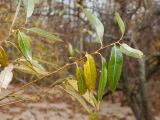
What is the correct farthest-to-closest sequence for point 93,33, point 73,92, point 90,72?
1. point 93,33
2. point 73,92
3. point 90,72

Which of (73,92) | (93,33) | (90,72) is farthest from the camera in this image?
(93,33)

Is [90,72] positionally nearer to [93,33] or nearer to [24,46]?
[24,46]

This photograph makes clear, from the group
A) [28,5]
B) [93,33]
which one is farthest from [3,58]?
[93,33]

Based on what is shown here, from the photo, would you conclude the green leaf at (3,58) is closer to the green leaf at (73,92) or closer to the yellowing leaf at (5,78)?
the yellowing leaf at (5,78)

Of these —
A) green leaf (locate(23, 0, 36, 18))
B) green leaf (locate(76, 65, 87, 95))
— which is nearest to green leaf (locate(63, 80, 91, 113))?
green leaf (locate(76, 65, 87, 95))

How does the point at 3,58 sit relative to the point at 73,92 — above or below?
above

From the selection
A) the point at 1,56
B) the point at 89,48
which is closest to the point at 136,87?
the point at 89,48

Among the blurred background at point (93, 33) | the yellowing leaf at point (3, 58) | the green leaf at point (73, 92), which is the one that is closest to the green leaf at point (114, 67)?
the green leaf at point (73, 92)

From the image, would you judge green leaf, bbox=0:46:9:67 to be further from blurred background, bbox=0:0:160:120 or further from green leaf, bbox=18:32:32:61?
blurred background, bbox=0:0:160:120

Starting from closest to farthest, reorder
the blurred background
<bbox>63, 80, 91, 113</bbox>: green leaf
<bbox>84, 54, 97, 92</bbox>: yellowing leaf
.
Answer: <bbox>84, 54, 97, 92</bbox>: yellowing leaf → <bbox>63, 80, 91, 113</bbox>: green leaf → the blurred background
